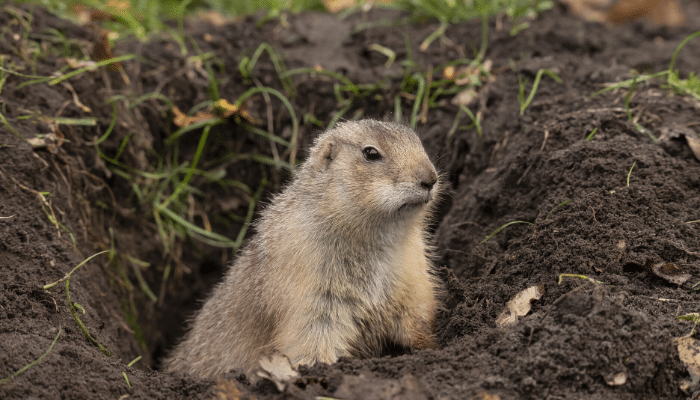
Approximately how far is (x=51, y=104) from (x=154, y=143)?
1.56 meters

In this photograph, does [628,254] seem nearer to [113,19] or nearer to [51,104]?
[51,104]

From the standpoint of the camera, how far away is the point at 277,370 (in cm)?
382

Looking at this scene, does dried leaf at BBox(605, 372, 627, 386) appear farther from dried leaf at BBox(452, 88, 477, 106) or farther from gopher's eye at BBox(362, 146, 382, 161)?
dried leaf at BBox(452, 88, 477, 106)

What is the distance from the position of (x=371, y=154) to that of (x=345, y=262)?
0.89m

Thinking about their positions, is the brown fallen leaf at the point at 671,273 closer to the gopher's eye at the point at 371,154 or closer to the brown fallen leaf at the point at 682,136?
the brown fallen leaf at the point at 682,136

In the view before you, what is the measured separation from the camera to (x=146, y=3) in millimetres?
9180

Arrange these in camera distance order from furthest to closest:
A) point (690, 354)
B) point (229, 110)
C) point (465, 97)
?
1. point (229, 110)
2. point (465, 97)
3. point (690, 354)

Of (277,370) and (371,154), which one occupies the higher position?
(371,154)

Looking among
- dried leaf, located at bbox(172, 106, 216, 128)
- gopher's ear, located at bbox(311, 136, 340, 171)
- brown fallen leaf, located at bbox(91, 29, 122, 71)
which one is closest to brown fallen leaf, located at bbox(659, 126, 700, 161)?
gopher's ear, located at bbox(311, 136, 340, 171)

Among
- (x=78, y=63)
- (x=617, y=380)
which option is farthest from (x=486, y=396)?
(x=78, y=63)

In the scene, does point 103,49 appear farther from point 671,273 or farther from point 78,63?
point 671,273

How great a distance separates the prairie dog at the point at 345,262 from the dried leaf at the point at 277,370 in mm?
561

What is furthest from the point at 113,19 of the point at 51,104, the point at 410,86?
the point at 410,86

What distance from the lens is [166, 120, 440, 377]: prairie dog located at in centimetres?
455
